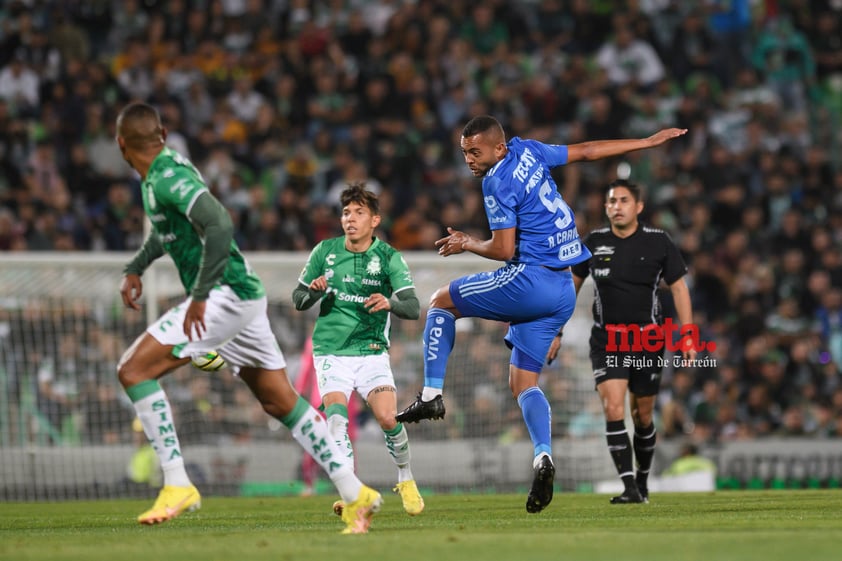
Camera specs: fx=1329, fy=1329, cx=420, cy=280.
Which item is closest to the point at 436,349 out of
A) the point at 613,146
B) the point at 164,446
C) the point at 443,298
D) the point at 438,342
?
the point at 438,342

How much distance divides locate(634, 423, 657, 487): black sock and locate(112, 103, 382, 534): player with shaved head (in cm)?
457

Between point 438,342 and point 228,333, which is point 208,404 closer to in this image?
point 438,342

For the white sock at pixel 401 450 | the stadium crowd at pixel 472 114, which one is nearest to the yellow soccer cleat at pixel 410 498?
the white sock at pixel 401 450

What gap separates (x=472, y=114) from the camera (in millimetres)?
20797

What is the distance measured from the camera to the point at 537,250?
30.5 feet

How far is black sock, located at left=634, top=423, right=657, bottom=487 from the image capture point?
452 inches

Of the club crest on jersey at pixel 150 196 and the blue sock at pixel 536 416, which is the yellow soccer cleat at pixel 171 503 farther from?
the blue sock at pixel 536 416

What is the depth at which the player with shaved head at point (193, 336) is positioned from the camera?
7.30 metres

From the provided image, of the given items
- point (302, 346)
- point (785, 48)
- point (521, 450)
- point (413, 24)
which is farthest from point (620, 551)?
point (785, 48)

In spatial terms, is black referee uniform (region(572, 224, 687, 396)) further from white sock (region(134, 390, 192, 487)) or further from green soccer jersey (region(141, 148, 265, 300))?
white sock (region(134, 390, 192, 487))

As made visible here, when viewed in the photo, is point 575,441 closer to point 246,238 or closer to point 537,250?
point 246,238

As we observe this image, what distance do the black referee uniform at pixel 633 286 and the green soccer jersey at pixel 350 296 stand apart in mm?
1889

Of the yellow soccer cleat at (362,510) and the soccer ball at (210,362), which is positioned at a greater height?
the soccer ball at (210,362)

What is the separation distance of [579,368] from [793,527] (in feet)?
29.3
